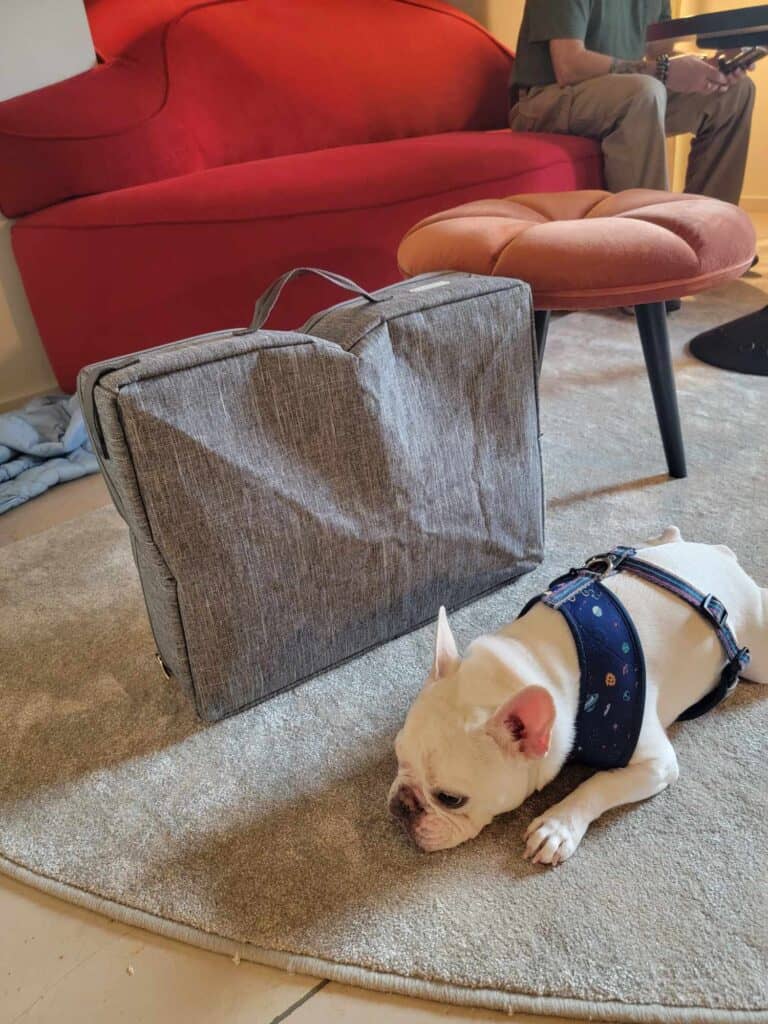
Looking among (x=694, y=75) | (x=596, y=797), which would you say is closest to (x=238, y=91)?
(x=694, y=75)

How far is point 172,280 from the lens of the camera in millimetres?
1811

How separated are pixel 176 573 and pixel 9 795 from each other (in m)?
0.34

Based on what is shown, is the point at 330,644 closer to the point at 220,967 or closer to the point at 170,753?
the point at 170,753

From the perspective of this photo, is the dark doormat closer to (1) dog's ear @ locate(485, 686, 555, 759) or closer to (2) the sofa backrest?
(2) the sofa backrest

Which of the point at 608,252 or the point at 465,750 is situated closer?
the point at 465,750

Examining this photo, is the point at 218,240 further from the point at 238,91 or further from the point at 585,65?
the point at 585,65

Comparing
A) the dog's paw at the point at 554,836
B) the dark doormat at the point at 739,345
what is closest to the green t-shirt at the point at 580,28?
the dark doormat at the point at 739,345

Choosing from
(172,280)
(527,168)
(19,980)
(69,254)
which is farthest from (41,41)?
(19,980)

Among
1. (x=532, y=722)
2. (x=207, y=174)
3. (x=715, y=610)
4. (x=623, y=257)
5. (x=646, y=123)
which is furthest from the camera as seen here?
(x=646, y=123)

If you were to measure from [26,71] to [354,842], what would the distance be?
77.5 inches

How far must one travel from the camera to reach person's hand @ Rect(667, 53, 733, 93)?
7.31 feet

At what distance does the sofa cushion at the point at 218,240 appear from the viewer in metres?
1.78

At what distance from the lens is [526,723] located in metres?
0.73

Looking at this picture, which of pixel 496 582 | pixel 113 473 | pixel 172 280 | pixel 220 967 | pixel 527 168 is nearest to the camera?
pixel 220 967
